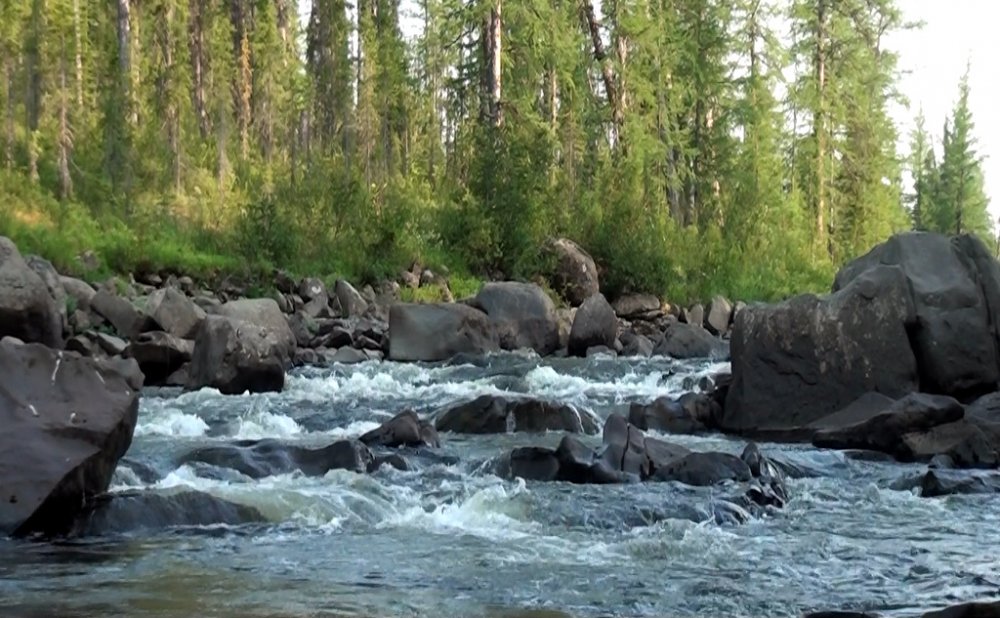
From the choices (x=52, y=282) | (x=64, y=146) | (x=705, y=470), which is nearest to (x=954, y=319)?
(x=705, y=470)

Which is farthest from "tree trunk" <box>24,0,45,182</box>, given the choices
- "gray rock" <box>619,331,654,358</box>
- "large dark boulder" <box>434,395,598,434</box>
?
"large dark boulder" <box>434,395,598,434</box>

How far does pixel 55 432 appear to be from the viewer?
7543 mm

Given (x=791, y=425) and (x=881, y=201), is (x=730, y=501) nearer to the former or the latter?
(x=791, y=425)

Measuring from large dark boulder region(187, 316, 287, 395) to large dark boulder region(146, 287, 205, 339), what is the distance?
2054 mm


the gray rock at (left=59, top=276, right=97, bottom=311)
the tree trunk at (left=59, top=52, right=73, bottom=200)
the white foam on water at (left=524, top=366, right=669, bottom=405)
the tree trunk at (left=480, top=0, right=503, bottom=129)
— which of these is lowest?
the white foam on water at (left=524, top=366, right=669, bottom=405)

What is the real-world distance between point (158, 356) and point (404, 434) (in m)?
6.59

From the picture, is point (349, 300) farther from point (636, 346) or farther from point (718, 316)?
point (718, 316)

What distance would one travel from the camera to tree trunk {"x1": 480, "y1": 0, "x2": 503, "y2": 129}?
27.7 m

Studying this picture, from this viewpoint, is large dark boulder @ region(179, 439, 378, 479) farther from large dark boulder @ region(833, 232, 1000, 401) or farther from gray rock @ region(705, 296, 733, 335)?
gray rock @ region(705, 296, 733, 335)

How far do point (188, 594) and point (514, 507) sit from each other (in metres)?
3.04

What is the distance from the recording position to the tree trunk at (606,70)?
3541 centimetres

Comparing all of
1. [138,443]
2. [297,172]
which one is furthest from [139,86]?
[138,443]

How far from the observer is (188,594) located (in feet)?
18.5

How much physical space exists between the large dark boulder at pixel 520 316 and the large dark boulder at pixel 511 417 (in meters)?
7.50
